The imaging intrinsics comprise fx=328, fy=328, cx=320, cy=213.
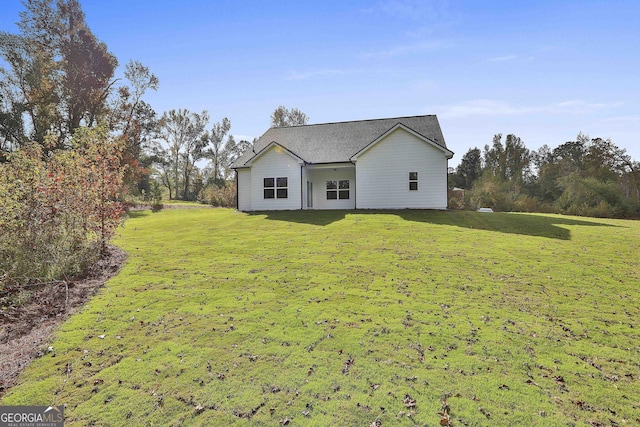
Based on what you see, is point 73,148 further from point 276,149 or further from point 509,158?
point 509,158

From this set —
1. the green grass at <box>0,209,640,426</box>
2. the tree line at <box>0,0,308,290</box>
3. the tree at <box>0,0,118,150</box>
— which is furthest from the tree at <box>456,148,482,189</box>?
the tree at <box>0,0,118,150</box>

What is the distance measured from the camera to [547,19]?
1331 centimetres

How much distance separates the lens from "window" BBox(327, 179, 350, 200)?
2525 centimetres

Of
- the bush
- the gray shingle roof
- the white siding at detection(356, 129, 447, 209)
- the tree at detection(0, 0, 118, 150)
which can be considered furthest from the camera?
the bush

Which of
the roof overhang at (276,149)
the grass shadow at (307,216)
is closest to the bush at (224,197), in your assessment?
the roof overhang at (276,149)

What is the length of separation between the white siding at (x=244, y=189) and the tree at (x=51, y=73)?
1980cm

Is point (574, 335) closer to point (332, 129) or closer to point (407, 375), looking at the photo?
point (407, 375)

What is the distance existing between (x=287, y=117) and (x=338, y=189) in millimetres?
35812

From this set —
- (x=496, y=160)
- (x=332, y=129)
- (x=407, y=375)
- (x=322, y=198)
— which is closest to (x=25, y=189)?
(x=407, y=375)

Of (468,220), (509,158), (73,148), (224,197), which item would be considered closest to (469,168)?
(509,158)

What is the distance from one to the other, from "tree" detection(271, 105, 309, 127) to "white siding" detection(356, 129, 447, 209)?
36680 millimetres

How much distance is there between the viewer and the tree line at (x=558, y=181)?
28328mm

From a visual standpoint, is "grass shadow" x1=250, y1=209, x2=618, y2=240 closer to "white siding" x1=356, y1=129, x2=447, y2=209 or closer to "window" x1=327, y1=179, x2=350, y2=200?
"white siding" x1=356, y1=129, x2=447, y2=209

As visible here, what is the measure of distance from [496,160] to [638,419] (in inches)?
2152
